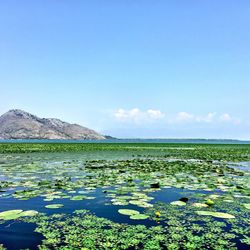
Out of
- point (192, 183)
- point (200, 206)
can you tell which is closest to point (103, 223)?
point (200, 206)

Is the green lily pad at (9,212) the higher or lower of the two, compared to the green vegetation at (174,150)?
higher

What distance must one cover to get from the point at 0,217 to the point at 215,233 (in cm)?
556

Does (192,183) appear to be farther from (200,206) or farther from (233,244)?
(233,244)

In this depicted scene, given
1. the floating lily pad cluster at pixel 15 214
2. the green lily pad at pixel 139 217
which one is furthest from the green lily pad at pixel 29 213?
the green lily pad at pixel 139 217

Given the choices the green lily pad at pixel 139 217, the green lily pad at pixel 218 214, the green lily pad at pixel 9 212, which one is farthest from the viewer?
the green lily pad at pixel 218 214

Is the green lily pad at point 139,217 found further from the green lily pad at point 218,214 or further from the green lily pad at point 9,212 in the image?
the green lily pad at point 9,212

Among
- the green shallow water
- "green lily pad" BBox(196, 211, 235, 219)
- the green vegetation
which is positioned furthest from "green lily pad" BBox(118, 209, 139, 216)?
the green vegetation

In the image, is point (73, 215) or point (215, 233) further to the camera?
point (73, 215)

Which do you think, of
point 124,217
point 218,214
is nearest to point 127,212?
point 124,217

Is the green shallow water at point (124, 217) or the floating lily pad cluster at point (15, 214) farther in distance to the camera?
the floating lily pad cluster at point (15, 214)

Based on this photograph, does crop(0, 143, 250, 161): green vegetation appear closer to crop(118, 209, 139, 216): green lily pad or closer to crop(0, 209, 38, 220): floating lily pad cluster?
crop(118, 209, 139, 216): green lily pad

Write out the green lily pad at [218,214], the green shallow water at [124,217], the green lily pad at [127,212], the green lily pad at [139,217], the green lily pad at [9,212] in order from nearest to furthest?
the green shallow water at [124,217] < the green lily pad at [139,217] < the green lily pad at [9,212] < the green lily pad at [218,214] < the green lily pad at [127,212]

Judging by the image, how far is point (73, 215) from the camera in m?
7.83

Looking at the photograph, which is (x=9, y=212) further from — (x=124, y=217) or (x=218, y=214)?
(x=218, y=214)
